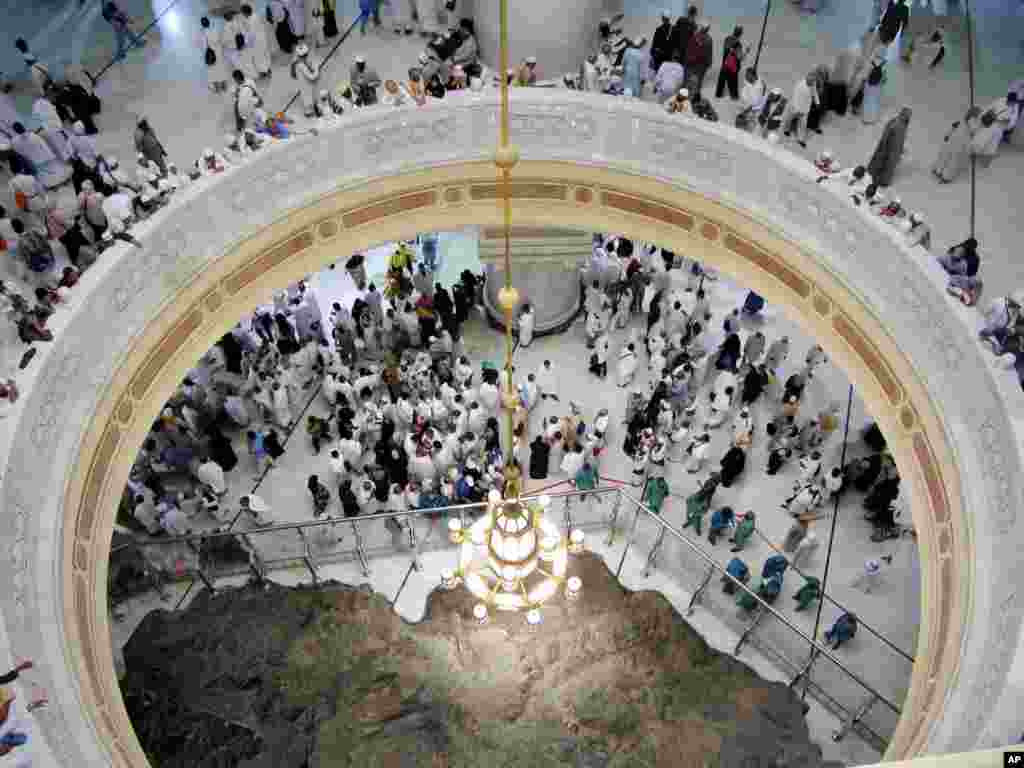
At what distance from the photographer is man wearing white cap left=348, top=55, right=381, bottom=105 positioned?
11938 mm

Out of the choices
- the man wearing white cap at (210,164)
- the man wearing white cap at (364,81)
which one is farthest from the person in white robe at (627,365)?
the man wearing white cap at (210,164)

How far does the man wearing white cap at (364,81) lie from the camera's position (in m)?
11.9

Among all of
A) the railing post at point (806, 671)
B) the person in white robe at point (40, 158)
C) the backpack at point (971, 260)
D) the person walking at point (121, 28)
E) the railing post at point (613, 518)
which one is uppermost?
the person walking at point (121, 28)

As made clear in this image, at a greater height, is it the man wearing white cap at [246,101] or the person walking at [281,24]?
the person walking at [281,24]

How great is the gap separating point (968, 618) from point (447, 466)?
727 cm

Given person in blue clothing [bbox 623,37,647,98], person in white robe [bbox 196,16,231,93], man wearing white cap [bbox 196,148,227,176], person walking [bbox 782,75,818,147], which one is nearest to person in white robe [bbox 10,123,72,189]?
man wearing white cap [bbox 196,148,227,176]

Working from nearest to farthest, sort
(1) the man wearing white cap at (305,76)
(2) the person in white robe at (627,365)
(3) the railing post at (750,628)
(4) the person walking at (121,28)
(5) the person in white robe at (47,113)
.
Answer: (5) the person in white robe at (47,113), (3) the railing post at (750,628), (1) the man wearing white cap at (305,76), (4) the person walking at (121,28), (2) the person in white robe at (627,365)

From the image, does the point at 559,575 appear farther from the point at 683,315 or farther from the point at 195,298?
the point at 683,315

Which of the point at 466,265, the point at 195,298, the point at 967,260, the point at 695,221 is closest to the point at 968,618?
the point at 967,260

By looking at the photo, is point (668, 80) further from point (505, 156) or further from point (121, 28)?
point (121, 28)

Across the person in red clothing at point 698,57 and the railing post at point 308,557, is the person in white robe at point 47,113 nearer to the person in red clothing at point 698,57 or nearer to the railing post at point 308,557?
the railing post at point 308,557

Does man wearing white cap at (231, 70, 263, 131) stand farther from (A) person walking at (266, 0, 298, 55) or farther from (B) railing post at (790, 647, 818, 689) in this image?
(B) railing post at (790, 647, 818, 689)

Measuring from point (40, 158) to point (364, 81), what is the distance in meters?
4.32

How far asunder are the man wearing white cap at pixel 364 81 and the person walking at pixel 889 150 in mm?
6641
